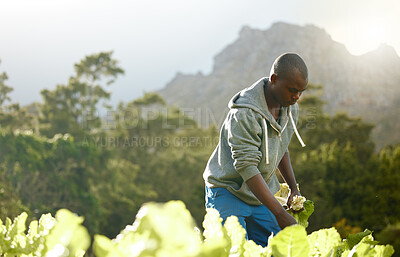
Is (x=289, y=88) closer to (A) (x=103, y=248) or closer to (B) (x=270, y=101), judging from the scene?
(B) (x=270, y=101)

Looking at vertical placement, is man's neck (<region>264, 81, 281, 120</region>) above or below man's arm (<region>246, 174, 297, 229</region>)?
above

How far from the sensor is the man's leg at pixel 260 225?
A: 7.85 ft

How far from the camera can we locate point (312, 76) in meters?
76.8

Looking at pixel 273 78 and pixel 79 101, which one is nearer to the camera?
pixel 273 78

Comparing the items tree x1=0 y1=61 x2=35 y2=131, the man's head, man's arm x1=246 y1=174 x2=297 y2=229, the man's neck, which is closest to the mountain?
tree x1=0 y1=61 x2=35 y2=131

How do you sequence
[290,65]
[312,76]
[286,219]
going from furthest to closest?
[312,76] → [290,65] → [286,219]

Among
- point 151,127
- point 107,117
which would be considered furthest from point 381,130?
point 107,117

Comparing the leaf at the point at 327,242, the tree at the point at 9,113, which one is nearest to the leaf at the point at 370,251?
the leaf at the point at 327,242

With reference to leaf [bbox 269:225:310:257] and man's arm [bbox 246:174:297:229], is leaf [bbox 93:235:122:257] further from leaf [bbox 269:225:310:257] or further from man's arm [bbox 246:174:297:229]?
man's arm [bbox 246:174:297:229]

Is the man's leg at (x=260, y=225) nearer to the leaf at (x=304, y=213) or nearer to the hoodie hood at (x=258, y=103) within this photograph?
the leaf at (x=304, y=213)

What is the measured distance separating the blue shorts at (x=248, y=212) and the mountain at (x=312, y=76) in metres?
43.0

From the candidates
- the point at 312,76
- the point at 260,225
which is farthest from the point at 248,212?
the point at 312,76

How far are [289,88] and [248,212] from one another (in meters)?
0.66

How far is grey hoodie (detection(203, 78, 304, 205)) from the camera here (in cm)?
216
